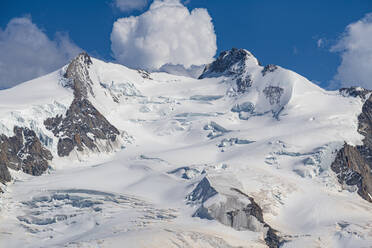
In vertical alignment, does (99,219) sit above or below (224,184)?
below

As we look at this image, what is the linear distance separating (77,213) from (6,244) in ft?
81.8

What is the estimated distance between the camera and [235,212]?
178 metres

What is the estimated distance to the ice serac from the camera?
176750 millimetres

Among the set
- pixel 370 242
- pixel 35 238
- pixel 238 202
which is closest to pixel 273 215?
pixel 238 202

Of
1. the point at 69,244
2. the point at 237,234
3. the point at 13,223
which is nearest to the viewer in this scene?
the point at 69,244

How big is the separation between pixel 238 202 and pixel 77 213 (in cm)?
5189

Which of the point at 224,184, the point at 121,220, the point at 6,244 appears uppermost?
the point at 224,184

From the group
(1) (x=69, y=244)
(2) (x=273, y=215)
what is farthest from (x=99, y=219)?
(2) (x=273, y=215)

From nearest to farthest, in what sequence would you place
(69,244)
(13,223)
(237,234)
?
(69,244)
(237,234)
(13,223)

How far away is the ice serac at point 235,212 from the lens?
580 feet

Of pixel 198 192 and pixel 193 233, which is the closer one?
pixel 193 233

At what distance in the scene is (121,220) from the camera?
177m

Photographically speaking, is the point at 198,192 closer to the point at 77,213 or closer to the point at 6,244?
the point at 77,213

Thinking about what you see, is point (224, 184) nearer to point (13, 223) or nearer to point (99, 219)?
point (99, 219)
